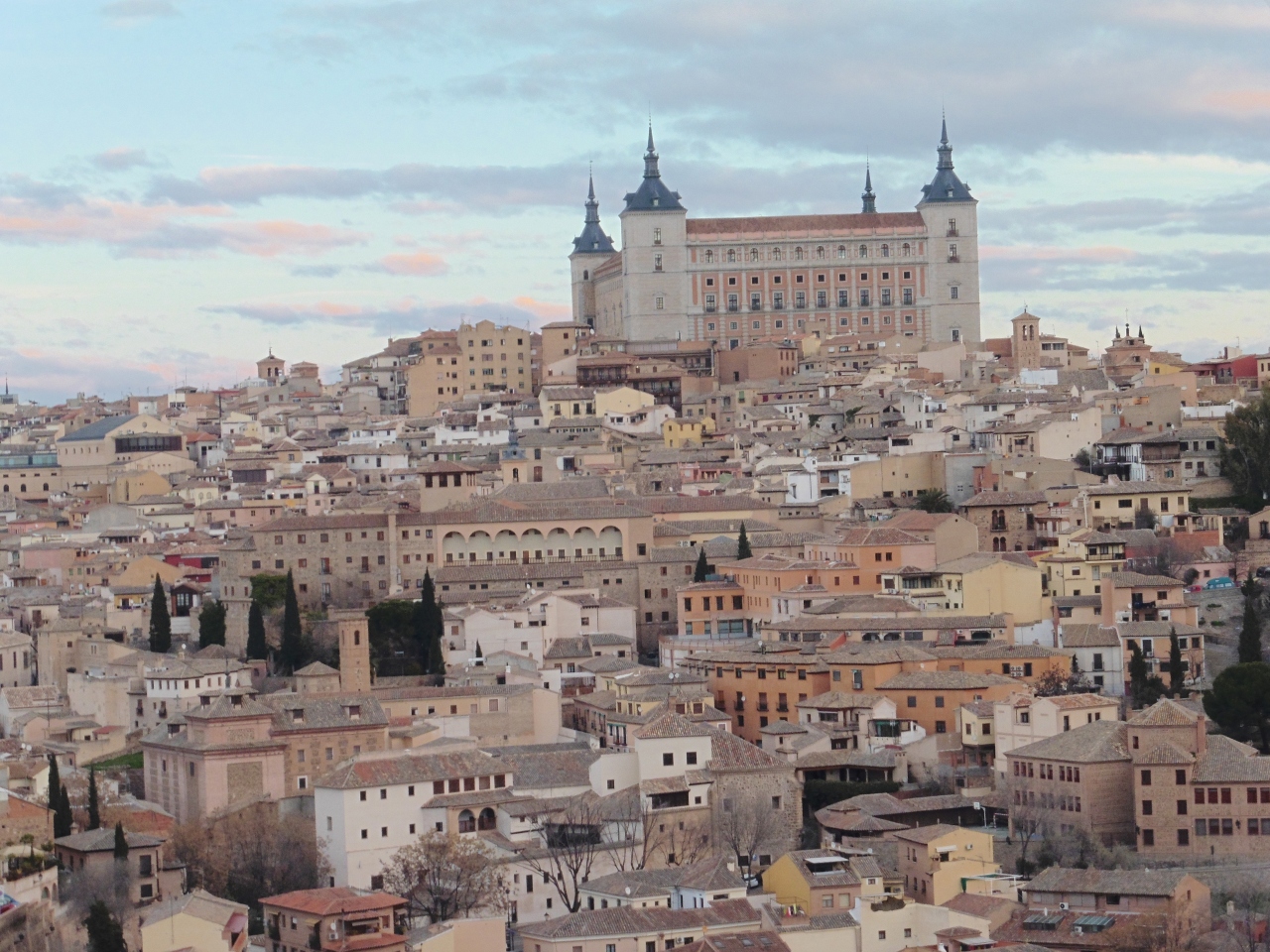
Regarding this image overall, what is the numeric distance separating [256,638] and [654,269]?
41304mm

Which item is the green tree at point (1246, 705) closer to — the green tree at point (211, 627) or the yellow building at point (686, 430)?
the green tree at point (211, 627)

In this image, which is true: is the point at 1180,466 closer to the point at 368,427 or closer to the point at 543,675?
the point at 543,675

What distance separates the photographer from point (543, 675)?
49969 mm

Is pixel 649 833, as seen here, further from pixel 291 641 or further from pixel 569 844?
pixel 291 641

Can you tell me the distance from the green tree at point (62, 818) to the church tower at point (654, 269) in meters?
51.5

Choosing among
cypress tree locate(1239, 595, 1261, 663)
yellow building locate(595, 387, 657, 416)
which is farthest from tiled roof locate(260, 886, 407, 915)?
yellow building locate(595, 387, 657, 416)

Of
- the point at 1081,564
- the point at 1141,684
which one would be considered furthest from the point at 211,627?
the point at 1141,684

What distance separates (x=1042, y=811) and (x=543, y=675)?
458 inches

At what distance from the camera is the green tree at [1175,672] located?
1842 inches

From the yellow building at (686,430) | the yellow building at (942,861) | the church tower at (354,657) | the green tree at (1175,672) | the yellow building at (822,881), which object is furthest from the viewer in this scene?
the yellow building at (686,430)

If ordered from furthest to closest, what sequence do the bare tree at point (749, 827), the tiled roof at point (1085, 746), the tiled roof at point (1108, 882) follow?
the tiled roof at point (1085, 746) → the bare tree at point (749, 827) → the tiled roof at point (1108, 882)

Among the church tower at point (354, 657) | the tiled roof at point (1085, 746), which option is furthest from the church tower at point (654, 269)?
the tiled roof at point (1085, 746)

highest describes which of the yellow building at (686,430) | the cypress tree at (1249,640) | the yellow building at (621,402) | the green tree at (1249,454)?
the yellow building at (621,402)

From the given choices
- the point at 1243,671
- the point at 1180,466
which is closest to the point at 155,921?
the point at 1243,671
